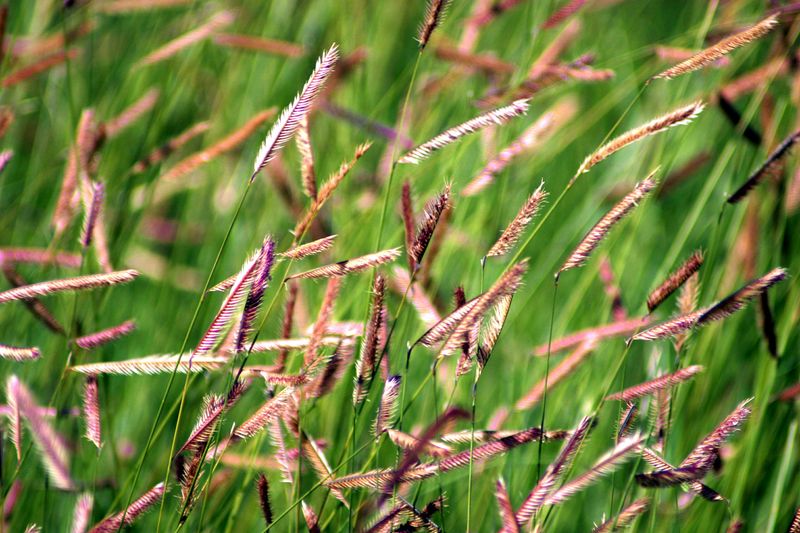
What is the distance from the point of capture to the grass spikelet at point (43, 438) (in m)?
0.95

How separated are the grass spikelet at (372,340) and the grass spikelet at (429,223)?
5 cm

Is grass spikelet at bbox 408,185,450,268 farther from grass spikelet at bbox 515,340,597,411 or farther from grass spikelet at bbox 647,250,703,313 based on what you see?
grass spikelet at bbox 515,340,597,411

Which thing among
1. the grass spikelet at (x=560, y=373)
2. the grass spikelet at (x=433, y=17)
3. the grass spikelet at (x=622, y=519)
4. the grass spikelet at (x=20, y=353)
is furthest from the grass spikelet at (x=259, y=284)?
the grass spikelet at (x=560, y=373)

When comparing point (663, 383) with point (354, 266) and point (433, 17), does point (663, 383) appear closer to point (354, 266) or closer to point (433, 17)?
point (354, 266)

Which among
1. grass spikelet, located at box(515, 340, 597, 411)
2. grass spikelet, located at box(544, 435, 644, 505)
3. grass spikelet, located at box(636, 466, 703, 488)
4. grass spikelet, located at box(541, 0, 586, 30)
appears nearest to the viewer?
grass spikelet, located at box(544, 435, 644, 505)

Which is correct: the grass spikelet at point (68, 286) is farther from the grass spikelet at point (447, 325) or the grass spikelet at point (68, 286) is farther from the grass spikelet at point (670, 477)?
the grass spikelet at point (670, 477)

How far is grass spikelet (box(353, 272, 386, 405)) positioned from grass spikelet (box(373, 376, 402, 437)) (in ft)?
0.11

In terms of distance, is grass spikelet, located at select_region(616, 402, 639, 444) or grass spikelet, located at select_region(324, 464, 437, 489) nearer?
grass spikelet, located at select_region(324, 464, 437, 489)

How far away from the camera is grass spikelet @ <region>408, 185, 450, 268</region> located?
0.95 m

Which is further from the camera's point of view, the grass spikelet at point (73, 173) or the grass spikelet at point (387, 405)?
the grass spikelet at point (73, 173)

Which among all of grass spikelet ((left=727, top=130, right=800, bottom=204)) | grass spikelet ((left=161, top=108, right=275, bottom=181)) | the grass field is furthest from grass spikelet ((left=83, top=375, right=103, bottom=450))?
grass spikelet ((left=727, top=130, right=800, bottom=204))

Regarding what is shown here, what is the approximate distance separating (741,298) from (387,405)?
17.0 inches

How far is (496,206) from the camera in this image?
68.6 inches

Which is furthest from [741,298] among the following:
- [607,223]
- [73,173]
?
[73,173]
